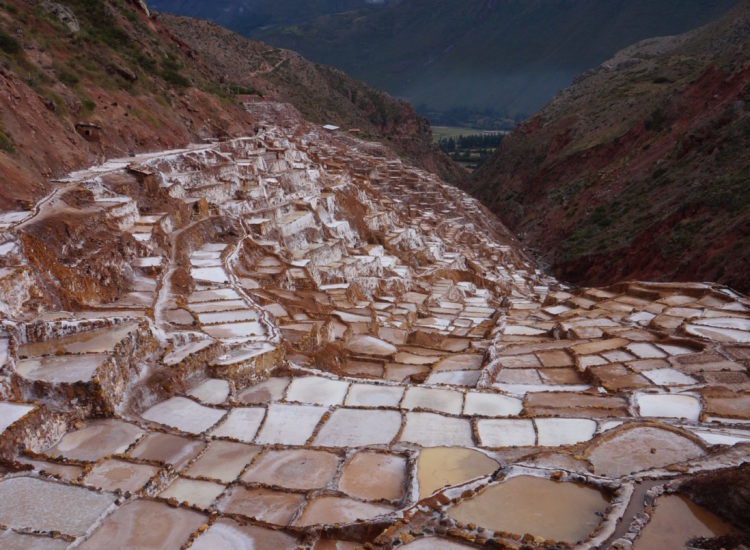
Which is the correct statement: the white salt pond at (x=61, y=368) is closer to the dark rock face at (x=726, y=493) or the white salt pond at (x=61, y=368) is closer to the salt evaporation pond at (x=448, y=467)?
the salt evaporation pond at (x=448, y=467)

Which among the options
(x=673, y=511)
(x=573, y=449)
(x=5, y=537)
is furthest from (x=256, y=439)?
(x=673, y=511)

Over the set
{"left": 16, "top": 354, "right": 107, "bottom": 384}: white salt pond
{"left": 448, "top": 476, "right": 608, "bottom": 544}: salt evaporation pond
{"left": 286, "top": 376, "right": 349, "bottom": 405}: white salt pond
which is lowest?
{"left": 286, "top": 376, "right": 349, "bottom": 405}: white salt pond

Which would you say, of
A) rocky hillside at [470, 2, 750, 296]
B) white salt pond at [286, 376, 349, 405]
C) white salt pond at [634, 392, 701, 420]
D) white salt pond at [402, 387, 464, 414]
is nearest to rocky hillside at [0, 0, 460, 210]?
white salt pond at [286, 376, 349, 405]

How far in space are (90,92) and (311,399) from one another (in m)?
20.1

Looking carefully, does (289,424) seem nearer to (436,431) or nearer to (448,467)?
(436,431)

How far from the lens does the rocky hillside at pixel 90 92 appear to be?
15.8 m

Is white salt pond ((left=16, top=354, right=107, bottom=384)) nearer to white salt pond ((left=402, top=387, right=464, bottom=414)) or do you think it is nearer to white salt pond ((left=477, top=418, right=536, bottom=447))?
white salt pond ((left=402, top=387, right=464, bottom=414))

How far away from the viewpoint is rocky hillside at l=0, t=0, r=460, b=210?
15820 mm

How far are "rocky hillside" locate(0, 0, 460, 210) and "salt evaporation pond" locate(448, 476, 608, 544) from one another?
39.2ft

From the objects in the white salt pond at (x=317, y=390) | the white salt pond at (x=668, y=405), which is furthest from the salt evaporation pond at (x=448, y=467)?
the white salt pond at (x=668, y=405)

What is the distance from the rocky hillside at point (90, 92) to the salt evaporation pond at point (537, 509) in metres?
11.9

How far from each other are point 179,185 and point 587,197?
3005 cm

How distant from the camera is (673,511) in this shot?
4.76 meters

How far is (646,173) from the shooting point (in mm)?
34594
